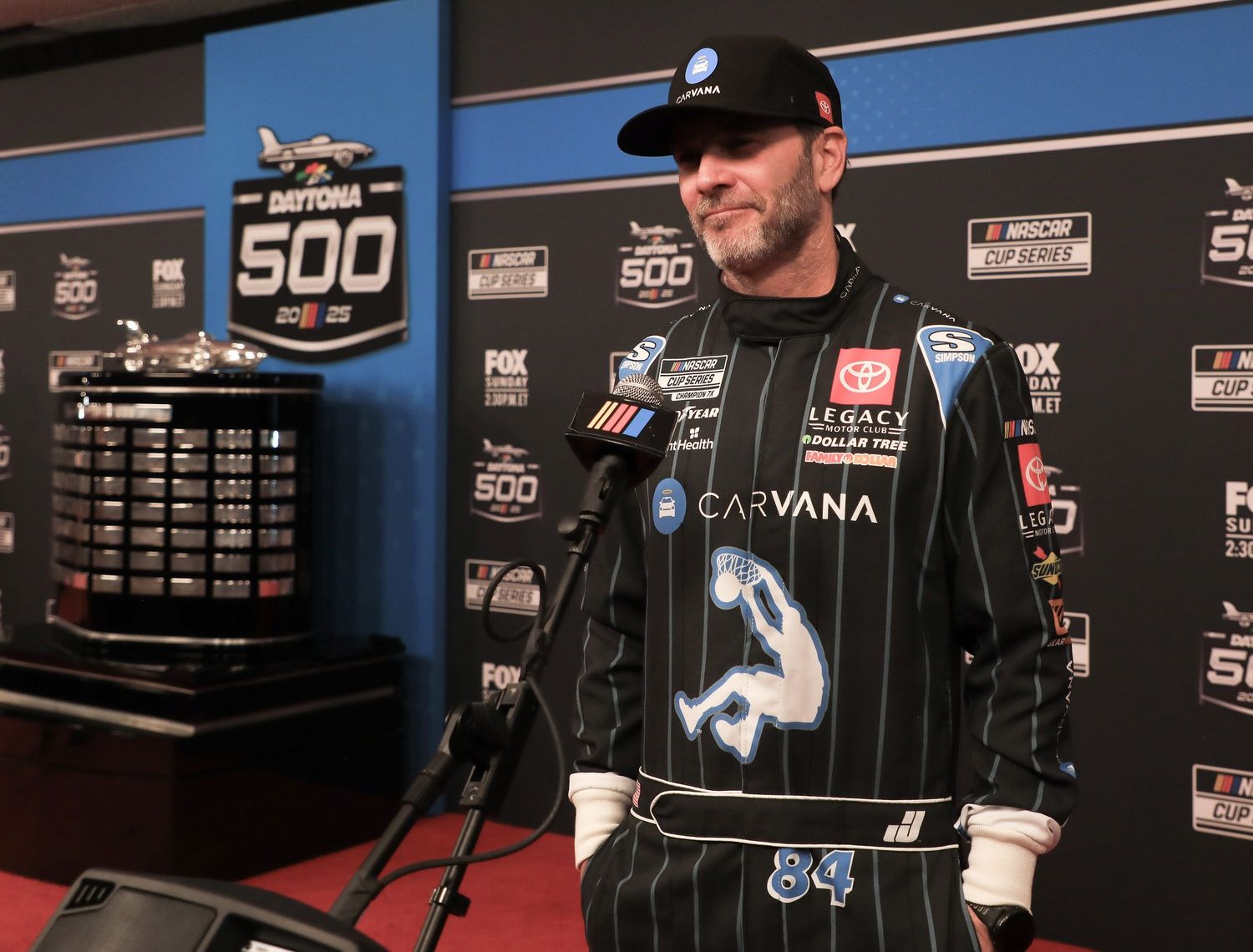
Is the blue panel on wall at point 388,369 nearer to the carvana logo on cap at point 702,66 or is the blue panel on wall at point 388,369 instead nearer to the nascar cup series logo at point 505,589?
the nascar cup series logo at point 505,589

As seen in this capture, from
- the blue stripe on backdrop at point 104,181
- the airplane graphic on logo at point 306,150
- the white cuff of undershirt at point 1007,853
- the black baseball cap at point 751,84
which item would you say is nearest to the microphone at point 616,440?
the black baseball cap at point 751,84

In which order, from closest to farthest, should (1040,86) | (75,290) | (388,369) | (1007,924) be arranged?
(1007,924), (1040,86), (388,369), (75,290)

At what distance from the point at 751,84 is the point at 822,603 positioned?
0.55 m

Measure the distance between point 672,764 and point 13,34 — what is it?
493 centimetres

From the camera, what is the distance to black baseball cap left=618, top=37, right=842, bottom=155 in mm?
1329

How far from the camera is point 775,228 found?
1.37 meters

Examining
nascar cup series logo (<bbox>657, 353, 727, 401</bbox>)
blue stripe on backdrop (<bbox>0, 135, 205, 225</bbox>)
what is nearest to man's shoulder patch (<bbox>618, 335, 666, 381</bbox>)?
nascar cup series logo (<bbox>657, 353, 727, 401</bbox>)

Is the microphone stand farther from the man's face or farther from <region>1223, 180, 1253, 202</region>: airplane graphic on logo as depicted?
<region>1223, 180, 1253, 202</region>: airplane graphic on logo

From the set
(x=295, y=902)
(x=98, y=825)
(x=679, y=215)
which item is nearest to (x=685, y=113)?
(x=295, y=902)

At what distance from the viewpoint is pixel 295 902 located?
810 millimetres

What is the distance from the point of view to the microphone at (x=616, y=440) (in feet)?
3.44

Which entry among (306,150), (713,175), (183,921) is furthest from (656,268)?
(183,921)

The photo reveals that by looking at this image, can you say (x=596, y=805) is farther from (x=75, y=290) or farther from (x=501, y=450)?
(x=75, y=290)

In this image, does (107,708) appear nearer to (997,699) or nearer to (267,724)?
(267,724)
